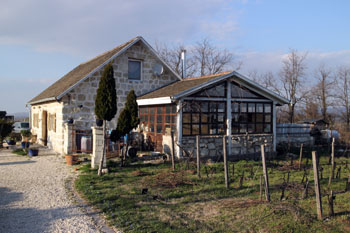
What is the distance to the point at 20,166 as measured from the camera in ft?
39.1

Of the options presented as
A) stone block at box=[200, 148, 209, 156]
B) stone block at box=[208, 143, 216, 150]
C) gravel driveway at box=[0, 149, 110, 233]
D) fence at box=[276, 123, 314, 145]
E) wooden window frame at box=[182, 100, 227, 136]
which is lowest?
gravel driveway at box=[0, 149, 110, 233]

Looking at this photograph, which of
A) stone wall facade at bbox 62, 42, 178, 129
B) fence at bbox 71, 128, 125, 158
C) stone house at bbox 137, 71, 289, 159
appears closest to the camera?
stone house at bbox 137, 71, 289, 159

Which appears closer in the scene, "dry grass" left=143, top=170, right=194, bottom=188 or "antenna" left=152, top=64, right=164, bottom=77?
"dry grass" left=143, top=170, right=194, bottom=188

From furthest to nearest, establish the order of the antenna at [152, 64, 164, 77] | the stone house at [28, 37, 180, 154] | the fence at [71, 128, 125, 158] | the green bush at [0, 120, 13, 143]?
the green bush at [0, 120, 13, 143] → the antenna at [152, 64, 164, 77] → the stone house at [28, 37, 180, 154] → the fence at [71, 128, 125, 158]

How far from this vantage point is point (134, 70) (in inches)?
655

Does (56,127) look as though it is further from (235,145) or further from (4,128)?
(235,145)

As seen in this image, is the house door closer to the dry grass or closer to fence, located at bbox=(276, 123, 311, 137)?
the dry grass

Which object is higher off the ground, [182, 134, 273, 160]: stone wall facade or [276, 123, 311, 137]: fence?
[276, 123, 311, 137]: fence

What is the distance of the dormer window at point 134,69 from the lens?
16.5 metres

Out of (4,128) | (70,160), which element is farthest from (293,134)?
(4,128)

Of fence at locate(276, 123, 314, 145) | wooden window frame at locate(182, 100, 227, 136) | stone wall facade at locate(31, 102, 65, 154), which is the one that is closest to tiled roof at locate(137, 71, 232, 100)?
wooden window frame at locate(182, 100, 227, 136)

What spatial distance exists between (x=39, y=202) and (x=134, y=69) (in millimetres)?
10501

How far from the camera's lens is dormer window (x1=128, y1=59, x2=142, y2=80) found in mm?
16500

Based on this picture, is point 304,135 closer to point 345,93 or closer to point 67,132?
point 67,132
